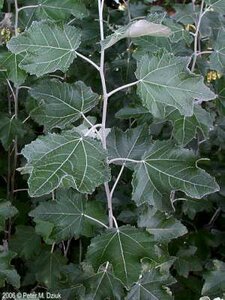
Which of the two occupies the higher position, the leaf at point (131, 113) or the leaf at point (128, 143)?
the leaf at point (128, 143)

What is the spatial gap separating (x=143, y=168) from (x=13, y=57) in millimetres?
493

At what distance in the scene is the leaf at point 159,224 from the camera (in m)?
1.28

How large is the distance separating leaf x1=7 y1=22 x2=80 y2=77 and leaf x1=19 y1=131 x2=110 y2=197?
0.16m

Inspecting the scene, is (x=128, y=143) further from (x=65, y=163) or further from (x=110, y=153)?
(x=65, y=163)

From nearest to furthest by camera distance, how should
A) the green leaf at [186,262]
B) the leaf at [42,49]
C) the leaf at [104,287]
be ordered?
the leaf at [42,49] < the leaf at [104,287] < the green leaf at [186,262]

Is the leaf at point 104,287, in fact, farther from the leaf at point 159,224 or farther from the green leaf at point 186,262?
the green leaf at point 186,262

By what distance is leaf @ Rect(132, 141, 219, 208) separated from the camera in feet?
3.66

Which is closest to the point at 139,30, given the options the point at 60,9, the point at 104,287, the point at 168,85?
the point at 168,85

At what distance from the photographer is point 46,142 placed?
1.03 meters

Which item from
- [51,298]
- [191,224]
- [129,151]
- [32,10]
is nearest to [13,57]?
[32,10]

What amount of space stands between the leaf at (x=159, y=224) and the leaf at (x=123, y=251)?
0.16 metres

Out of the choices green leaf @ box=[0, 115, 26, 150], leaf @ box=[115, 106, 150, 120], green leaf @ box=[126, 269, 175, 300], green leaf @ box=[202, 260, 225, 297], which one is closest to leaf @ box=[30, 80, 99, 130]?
leaf @ box=[115, 106, 150, 120]

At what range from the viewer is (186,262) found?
66.7 inches

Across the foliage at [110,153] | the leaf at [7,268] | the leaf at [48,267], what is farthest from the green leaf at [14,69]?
the leaf at [48,267]
